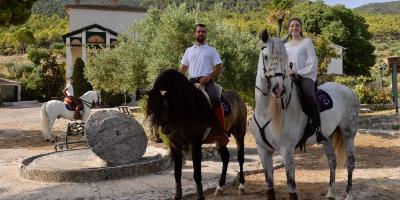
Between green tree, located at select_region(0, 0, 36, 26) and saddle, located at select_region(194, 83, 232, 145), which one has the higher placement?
green tree, located at select_region(0, 0, 36, 26)

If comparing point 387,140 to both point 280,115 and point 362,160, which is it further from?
point 280,115

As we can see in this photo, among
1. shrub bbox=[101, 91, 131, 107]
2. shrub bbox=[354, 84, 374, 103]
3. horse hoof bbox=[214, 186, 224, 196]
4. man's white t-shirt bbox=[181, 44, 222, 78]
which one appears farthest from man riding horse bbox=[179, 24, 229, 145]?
shrub bbox=[101, 91, 131, 107]

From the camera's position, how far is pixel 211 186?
8.20 m

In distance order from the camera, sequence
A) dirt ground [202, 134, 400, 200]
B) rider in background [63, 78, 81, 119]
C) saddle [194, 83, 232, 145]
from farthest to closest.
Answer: rider in background [63, 78, 81, 119] < dirt ground [202, 134, 400, 200] < saddle [194, 83, 232, 145]

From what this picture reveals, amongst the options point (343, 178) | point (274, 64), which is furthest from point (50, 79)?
point (274, 64)

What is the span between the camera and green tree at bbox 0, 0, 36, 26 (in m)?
19.4

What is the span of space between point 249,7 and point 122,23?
97.5m

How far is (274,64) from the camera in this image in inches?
212

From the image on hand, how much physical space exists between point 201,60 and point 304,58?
176 centimetres

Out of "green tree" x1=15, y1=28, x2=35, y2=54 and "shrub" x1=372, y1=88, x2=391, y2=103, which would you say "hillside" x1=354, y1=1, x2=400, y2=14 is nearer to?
"green tree" x1=15, y1=28, x2=35, y2=54

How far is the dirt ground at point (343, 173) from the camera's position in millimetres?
7699

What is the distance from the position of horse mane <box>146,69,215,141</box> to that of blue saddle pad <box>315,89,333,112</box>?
1.76 metres

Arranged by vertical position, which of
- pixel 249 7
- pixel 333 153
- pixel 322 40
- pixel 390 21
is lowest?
pixel 333 153

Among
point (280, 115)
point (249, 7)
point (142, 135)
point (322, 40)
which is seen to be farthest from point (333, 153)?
point (249, 7)
